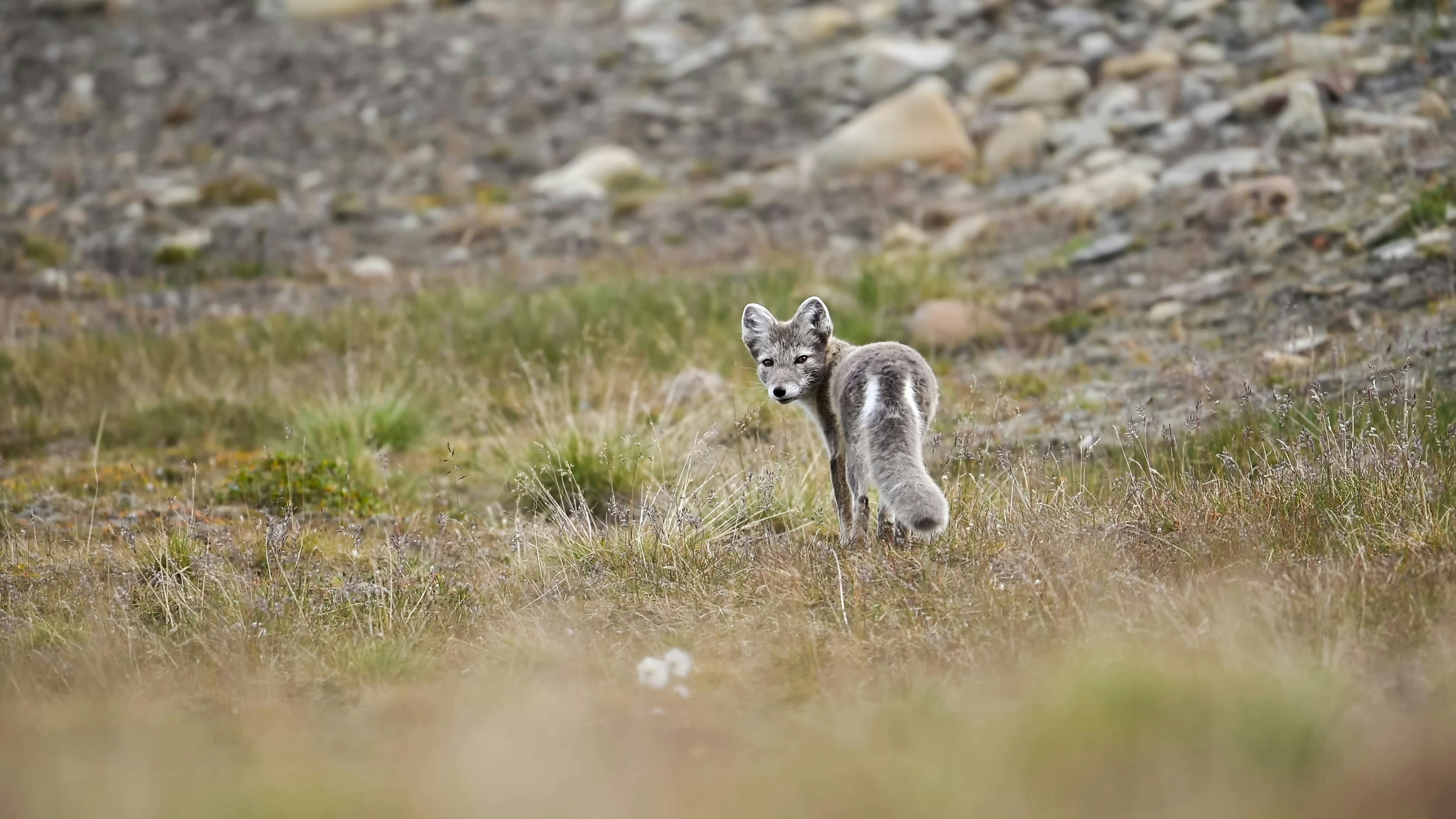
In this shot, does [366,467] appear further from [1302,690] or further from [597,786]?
[1302,690]

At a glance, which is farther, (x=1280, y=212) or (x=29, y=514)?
(x=1280, y=212)

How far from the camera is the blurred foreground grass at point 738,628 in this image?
3676 mm

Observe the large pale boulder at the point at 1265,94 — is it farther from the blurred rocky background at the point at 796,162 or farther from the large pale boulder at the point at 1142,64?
the large pale boulder at the point at 1142,64

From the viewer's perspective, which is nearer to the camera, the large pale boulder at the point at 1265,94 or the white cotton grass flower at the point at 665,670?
the white cotton grass flower at the point at 665,670

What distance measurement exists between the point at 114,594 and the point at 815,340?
378 cm

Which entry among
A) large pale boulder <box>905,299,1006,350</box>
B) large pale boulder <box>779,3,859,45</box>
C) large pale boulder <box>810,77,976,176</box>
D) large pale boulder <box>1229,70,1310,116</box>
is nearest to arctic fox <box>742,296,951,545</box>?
large pale boulder <box>905,299,1006,350</box>

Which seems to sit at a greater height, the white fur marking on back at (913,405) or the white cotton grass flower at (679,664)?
the white fur marking on back at (913,405)

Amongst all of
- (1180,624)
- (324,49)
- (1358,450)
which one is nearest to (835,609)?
(1180,624)

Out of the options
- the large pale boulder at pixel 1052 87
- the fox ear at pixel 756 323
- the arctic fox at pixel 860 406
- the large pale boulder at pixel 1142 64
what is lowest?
the large pale boulder at pixel 1052 87

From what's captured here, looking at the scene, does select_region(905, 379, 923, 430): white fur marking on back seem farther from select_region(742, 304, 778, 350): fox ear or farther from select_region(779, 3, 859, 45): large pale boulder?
select_region(779, 3, 859, 45): large pale boulder

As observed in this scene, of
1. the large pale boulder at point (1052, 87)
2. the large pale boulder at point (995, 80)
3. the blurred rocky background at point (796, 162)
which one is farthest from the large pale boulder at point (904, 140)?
the large pale boulder at point (995, 80)

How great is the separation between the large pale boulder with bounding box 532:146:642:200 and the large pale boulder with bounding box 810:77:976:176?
331 cm

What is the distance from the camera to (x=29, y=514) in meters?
8.37

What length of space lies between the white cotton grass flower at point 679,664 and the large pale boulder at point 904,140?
14610 millimetres
